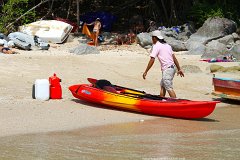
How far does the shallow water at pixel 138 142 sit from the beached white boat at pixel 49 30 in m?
10.3

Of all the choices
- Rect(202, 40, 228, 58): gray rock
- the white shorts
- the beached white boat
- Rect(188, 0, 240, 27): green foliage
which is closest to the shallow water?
the white shorts

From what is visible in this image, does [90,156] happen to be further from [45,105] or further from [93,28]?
[93,28]

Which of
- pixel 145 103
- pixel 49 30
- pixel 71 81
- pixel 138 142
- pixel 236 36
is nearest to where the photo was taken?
pixel 138 142

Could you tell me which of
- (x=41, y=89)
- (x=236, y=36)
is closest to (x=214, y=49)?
(x=236, y=36)

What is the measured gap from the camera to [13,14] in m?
21.1

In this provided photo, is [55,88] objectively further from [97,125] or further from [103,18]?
[103,18]

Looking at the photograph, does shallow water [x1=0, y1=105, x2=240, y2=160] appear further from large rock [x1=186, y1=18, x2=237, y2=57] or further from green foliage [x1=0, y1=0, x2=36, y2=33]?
green foliage [x1=0, y1=0, x2=36, y2=33]

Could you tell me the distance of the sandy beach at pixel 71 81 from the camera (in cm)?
970

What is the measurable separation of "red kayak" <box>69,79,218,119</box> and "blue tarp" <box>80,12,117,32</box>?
12.1 meters

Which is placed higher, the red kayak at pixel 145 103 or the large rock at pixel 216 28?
the large rock at pixel 216 28

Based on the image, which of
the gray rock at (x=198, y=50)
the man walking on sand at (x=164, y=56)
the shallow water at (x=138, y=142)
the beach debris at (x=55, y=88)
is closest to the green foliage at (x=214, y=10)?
the gray rock at (x=198, y=50)

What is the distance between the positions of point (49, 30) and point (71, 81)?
23.6 feet

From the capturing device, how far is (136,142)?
844cm

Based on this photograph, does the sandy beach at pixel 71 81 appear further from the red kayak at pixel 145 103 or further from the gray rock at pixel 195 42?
the gray rock at pixel 195 42
